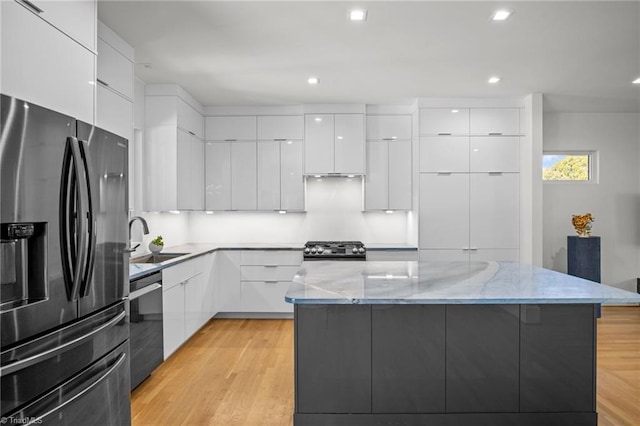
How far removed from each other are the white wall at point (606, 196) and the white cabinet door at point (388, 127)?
83.9 inches

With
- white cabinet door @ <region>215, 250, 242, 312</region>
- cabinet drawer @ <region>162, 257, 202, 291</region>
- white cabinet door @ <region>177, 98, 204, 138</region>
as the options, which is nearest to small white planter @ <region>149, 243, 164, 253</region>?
cabinet drawer @ <region>162, 257, 202, 291</region>

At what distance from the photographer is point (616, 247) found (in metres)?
6.07

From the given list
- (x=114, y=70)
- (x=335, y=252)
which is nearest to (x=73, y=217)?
(x=114, y=70)

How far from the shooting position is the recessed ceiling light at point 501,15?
9.61 ft

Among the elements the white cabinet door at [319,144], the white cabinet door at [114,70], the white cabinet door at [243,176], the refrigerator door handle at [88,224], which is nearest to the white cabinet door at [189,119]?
the white cabinet door at [243,176]

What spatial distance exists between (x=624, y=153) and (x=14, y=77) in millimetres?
6973

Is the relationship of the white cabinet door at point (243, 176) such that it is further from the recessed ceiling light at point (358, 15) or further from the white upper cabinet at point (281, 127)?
the recessed ceiling light at point (358, 15)

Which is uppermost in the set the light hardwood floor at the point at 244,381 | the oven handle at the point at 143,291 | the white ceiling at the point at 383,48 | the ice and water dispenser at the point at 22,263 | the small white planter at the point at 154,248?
the white ceiling at the point at 383,48

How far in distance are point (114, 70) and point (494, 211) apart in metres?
4.26

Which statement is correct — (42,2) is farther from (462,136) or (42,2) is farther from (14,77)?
(462,136)

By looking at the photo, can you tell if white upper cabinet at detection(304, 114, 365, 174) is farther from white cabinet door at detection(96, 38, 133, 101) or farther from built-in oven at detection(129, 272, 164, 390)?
built-in oven at detection(129, 272, 164, 390)

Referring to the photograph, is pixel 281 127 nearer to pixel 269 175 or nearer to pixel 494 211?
pixel 269 175

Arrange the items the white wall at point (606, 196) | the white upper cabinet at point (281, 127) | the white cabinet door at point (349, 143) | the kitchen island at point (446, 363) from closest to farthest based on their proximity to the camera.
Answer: the kitchen island at point (446, 363), the white cabinet door at point (349, 143), the white upper cabinet at point (281, 127), the white wall at point (606, 196)

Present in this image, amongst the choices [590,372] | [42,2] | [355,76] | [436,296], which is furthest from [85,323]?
[355,76]
